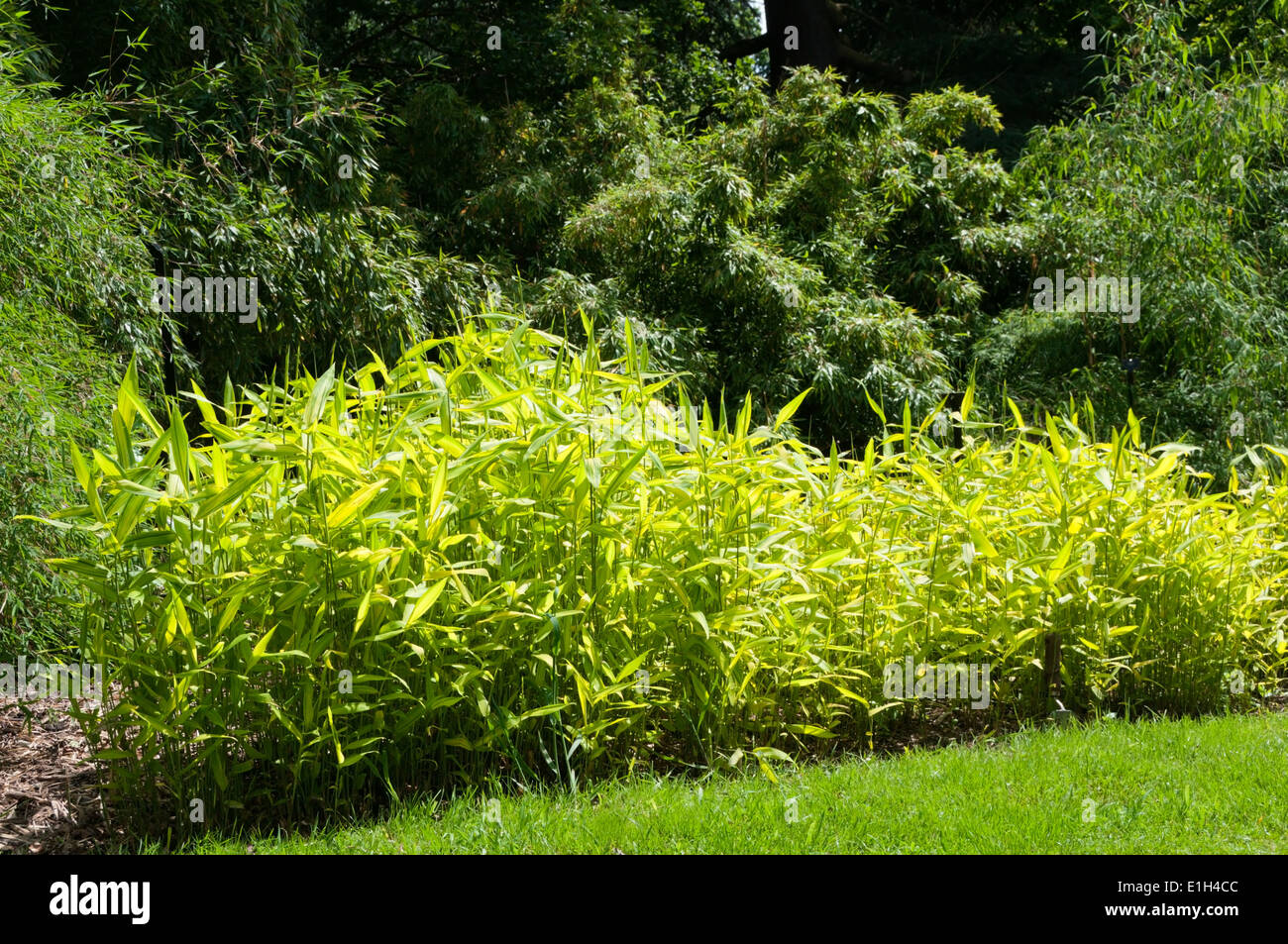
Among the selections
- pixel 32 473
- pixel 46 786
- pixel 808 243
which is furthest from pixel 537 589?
pixel 808 243

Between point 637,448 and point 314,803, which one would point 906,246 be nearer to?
point 637,448

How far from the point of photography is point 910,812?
2.34 meters

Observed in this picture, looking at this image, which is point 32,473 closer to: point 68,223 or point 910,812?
point 68,223

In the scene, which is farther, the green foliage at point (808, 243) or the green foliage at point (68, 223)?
the green foliage at point (808, 243)

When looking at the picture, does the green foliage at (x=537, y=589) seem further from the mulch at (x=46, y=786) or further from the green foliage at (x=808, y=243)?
the green foliage at (x=808, y=243)

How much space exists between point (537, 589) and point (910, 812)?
3.24ft

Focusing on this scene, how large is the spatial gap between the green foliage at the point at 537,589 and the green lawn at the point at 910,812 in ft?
0.62

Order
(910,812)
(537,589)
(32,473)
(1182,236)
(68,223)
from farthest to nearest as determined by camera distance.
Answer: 1. (1182,236)
2. (68,223)
3. (32,473)
4. (537,589)
5. (910,812)

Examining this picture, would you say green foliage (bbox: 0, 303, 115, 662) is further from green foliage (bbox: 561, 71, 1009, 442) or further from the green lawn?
green foliage (bbox: 561, 71, 1009, 442)

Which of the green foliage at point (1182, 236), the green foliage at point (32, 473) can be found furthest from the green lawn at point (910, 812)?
the green foliage at point (1182, 236)

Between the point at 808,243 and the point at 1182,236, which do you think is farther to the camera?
the point at 808,243

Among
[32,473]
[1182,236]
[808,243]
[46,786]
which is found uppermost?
[808,243]

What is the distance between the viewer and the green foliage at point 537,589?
7.64 ft
